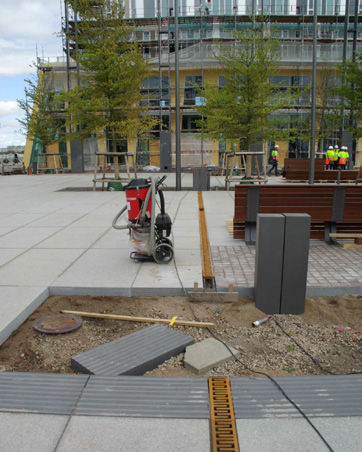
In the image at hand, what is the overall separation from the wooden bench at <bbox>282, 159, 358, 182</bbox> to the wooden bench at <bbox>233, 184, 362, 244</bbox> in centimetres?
1279

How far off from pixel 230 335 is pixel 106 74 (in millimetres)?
13359

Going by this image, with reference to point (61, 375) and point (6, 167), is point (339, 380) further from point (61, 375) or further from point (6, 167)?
point (6, 167)

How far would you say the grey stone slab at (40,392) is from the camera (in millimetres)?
2734

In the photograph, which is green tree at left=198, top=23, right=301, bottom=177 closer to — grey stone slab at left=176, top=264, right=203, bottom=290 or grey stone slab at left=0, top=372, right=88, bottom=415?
grey stone slab at left=176, top=264, right=203, bottom=290

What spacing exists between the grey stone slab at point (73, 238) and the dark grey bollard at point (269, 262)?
134 inches

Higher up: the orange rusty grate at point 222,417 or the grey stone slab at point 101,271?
the grey stone slab at point 101,271

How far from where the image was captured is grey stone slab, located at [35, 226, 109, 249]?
6.94 meters

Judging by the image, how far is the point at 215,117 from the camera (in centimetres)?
1543

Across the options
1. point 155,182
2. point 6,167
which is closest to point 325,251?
point 155,182

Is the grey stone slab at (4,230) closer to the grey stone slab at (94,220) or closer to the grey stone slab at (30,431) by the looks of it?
the grey stone slab at (94,220)

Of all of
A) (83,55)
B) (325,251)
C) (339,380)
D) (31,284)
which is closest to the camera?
(339,380)

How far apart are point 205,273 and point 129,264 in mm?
1174

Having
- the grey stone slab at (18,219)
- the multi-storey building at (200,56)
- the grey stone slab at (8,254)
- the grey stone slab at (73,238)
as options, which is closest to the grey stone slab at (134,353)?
the grey stone slab at (8,254)

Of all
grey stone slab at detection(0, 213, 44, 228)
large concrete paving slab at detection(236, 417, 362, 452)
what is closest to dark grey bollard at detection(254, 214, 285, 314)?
large concrete paving slab at detection(236, 417, 362, 452)
